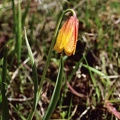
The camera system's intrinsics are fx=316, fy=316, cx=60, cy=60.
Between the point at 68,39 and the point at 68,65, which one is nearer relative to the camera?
the point at 68,39

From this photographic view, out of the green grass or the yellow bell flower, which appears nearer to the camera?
the yellow bell flower

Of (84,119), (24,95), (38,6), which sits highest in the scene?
(38,6)

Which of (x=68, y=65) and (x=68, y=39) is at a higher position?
(x=68, y=39)

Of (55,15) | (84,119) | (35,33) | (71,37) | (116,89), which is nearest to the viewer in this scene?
(71,37)

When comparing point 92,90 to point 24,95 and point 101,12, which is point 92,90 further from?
point 101,12

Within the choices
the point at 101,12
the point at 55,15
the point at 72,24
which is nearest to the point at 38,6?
the point at 55,15
